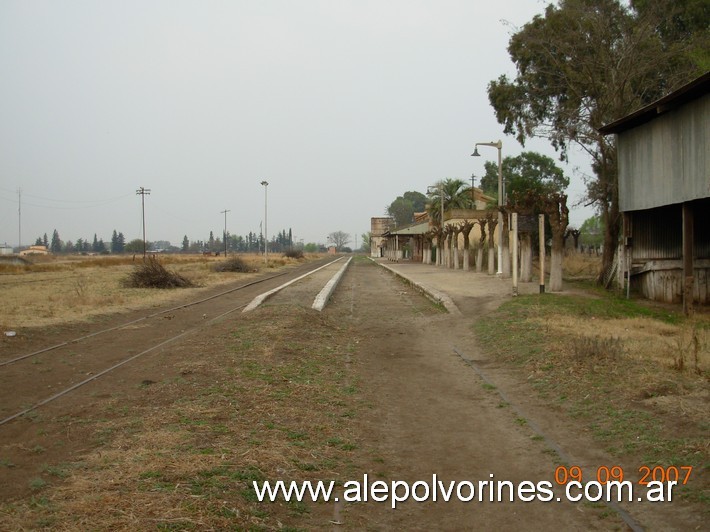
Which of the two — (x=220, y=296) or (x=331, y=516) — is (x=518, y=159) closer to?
(x=220, y=296)

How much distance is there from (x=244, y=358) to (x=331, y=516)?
6355mm

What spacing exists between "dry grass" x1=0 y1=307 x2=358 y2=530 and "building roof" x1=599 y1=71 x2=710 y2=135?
38.6 feet

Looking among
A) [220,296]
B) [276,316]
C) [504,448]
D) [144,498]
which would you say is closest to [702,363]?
[504,448]

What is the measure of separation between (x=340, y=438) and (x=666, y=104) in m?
16.0

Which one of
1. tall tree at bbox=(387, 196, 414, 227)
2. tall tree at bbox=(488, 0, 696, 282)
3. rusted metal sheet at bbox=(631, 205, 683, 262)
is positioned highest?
tall tree at bbox=(387, 196, 414, 227)

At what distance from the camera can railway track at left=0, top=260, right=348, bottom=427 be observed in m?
8.84

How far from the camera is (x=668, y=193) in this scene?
18.5m

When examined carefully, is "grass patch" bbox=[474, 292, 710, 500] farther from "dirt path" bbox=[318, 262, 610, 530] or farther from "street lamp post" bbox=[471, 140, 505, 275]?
"street lamp post" bbox=[471, 140, 505, 275]

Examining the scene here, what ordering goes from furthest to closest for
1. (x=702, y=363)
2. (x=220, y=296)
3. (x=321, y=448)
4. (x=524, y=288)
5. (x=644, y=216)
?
(x=220, y=296), (x=524, y=288), (x=644, y=216), (x=702, y=363), (x=321, y=448)

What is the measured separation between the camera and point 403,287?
31.7 metres

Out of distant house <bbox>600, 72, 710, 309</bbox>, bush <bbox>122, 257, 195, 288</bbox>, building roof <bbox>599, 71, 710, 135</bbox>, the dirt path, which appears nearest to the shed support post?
distant house <bbox>600, 72, 710, 309</bbox>

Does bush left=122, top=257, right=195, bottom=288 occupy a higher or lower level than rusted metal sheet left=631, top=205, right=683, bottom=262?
lower

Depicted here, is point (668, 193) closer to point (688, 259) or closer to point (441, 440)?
point (688, 259)

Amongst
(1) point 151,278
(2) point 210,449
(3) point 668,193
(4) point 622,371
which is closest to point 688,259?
(3) point 668,193
